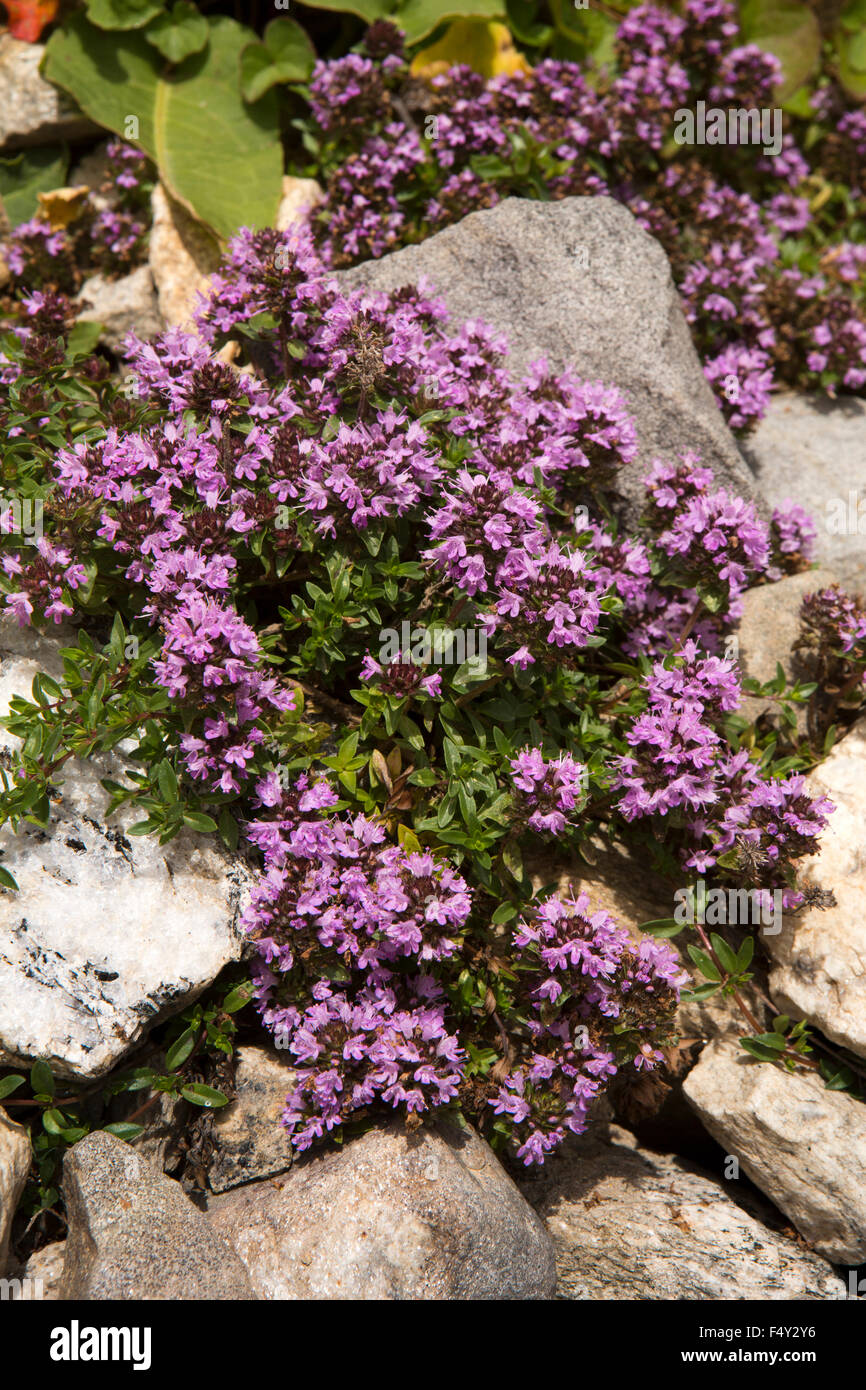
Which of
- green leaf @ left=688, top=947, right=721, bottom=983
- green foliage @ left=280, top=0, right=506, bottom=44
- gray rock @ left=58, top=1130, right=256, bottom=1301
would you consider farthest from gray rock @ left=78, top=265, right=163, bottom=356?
green leaf @ left=688, top=947, right=721, bottom=983

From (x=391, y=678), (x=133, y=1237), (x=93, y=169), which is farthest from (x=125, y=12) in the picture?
(x=133, y=1237)

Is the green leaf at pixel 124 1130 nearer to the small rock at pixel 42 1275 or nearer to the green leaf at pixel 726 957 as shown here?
the small rock at pixel 42 1275

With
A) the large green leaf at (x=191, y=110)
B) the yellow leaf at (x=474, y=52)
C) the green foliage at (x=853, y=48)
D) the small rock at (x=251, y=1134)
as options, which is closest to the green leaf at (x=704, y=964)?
the small rock at (x=251, y=1134)

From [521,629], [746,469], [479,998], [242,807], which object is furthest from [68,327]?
[479,998]

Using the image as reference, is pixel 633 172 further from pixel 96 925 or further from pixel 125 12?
pixel 96 925

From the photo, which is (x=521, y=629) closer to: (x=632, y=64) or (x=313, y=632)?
(x=313, y=632)
